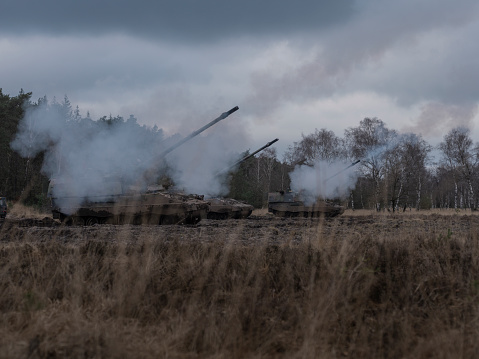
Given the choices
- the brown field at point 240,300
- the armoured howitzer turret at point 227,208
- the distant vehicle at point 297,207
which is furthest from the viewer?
the distant vehicle at point 297,207

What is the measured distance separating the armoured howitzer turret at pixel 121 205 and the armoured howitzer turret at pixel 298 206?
12.2 m

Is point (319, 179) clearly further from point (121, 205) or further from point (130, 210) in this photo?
point (121, 205)

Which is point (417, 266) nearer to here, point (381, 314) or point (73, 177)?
point (381, 314)

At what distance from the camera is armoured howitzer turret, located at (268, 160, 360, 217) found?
27969 millimetres

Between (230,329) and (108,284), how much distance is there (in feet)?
6.59

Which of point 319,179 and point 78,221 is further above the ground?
point 319,179

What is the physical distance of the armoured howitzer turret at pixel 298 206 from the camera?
2797 centimetres

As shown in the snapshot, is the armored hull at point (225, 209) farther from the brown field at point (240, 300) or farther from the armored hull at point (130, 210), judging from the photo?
the brown field at point (240, 300)

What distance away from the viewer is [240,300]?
5195mm

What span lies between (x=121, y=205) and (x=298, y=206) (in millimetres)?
14371

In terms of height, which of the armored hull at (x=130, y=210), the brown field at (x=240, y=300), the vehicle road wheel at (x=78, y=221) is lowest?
the brown field at (x=240, y=300)

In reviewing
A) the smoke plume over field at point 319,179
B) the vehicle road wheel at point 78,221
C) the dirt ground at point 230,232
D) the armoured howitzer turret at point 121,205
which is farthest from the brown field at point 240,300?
the smoke plume over field at point 319,179

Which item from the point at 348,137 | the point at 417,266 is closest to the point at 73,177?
the point at 417,266

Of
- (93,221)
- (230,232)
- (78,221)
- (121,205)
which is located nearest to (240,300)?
(230,232)
